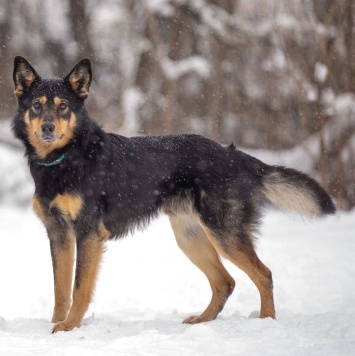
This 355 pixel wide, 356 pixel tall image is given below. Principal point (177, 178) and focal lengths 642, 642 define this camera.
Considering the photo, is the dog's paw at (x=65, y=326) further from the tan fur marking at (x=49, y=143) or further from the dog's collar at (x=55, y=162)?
the tan fur marking at (x=49, y=143)

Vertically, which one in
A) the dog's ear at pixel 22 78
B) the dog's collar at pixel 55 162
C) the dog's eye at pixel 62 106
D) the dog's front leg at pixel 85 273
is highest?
the dog's ear at pixel 22 78

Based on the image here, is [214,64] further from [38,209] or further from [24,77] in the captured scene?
[38,209]

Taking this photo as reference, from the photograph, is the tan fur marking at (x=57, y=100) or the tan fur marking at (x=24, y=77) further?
the tan fur marking at (x=24, y=77)

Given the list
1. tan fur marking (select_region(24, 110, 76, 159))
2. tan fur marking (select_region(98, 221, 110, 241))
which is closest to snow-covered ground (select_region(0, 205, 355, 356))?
tan fur marking (select_region(98, 221, 110, 241))

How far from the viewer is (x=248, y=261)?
19.0 feet

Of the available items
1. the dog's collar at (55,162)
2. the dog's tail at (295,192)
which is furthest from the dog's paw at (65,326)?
the dog's tail at (295,192)

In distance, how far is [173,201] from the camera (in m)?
5.96

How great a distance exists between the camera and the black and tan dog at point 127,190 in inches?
215

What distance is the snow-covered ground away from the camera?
442cm

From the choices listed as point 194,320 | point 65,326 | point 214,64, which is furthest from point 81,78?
point 214,64

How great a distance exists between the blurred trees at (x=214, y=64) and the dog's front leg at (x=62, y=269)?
7.06 m

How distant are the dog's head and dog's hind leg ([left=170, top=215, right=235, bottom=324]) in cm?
141

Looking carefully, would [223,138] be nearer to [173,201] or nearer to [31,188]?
[31,188]

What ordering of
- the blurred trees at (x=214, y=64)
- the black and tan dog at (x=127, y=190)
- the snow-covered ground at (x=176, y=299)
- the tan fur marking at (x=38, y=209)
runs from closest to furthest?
1. the snow-covered ground at (x=176, y=299)
2. the black and tan dog at (x=127, y=190)
3. the tan fur marking at (x=38, y=209)
4. the blurred trees at (x=214, y=64)
